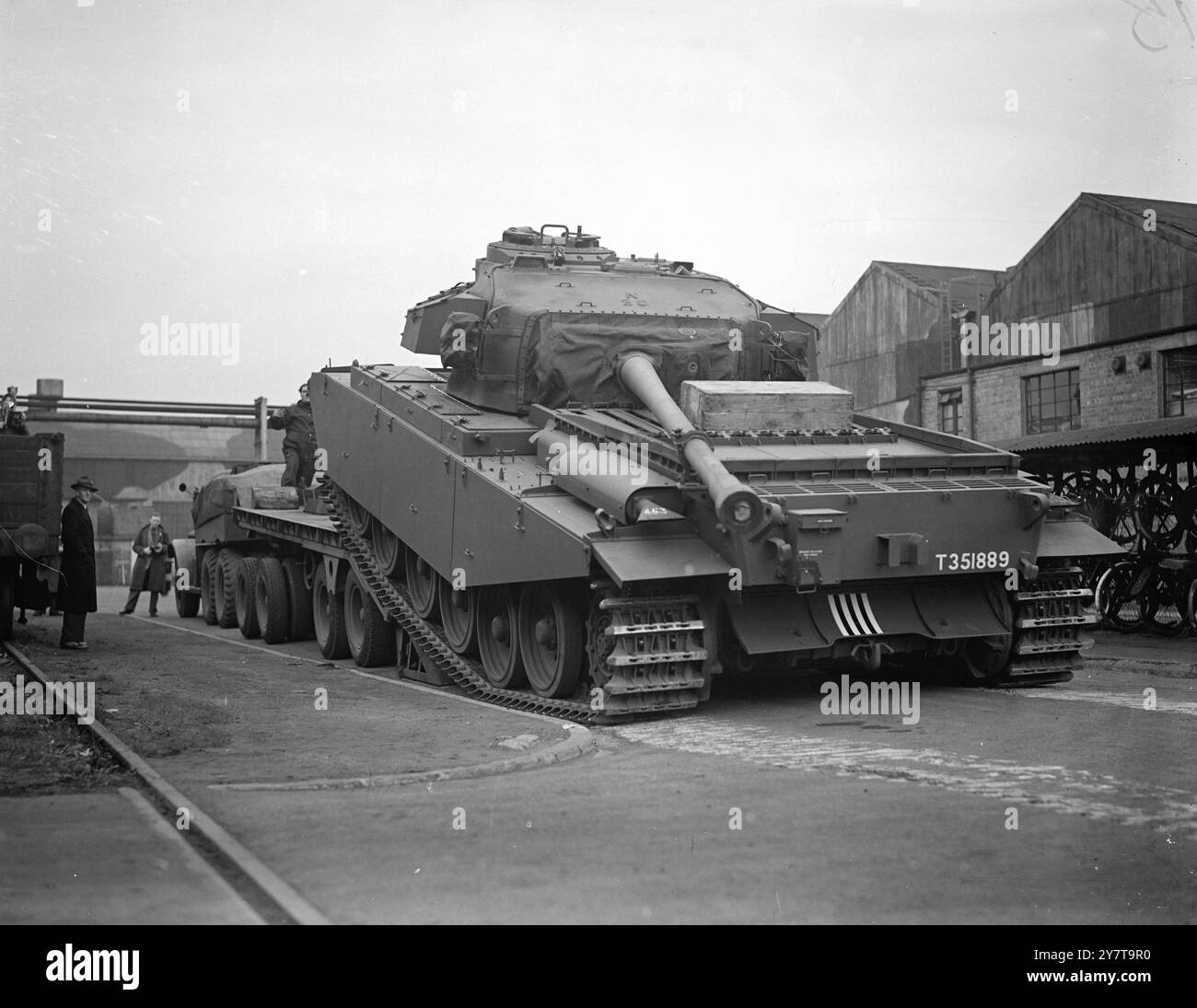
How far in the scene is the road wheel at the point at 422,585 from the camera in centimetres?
1434

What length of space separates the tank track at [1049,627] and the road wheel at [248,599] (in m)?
11.0

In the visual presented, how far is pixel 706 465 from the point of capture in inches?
416

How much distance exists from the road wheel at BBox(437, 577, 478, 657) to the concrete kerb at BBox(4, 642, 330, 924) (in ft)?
14.2

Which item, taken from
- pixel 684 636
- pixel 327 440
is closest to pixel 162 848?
pixel 684 636

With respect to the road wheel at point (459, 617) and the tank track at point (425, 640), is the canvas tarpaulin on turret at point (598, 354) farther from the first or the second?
the tank track at point (425, 640)

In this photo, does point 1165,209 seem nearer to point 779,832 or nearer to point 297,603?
point 297,603

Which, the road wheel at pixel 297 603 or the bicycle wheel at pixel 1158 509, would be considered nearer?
the road wheel at pixel 297 603

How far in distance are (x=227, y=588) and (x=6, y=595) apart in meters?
5.02

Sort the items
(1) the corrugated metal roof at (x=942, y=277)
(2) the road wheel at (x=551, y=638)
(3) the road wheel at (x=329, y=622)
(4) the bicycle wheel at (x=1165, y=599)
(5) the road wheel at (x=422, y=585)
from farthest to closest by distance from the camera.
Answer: (1) the corrugated metal roof at (x=942, y=277) → (4) the bicycle wheel at (x=1165, y=599) → (3) the road wheel at (x=329, y=622) → (5) the road wheel at (x=422, y=585) → (2) the road wheel at (x=551, y=638)

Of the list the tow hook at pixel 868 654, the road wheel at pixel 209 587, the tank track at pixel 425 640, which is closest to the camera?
the tow hook at pixel 868 654

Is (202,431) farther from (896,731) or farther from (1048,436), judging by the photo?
(896,731)

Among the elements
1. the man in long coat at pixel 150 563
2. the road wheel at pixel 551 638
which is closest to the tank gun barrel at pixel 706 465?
the road wheel at pixel 551 638

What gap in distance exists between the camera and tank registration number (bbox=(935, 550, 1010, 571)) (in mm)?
11070
